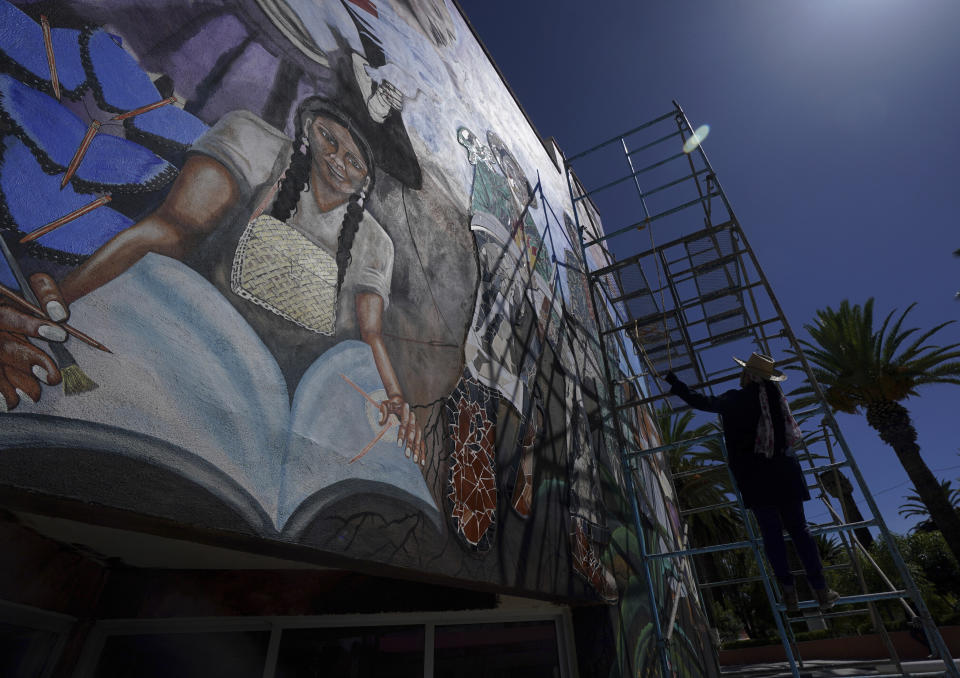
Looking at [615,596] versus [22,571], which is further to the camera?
[615,596]

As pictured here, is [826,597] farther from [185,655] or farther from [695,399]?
[185,655]

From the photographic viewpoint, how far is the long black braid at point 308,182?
2.96 m

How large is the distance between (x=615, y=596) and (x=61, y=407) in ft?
17.1

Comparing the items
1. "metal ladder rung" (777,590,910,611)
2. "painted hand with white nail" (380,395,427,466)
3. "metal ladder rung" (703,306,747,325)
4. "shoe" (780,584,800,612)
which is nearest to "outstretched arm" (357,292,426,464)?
"painted hand with white nail" (380,395,427,466)

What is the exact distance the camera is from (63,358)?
71.1 inches

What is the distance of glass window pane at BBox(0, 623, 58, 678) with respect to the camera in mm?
2418

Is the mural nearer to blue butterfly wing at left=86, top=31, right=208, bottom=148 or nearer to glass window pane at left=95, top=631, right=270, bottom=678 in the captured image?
blue butterfly wing at left=86, top=31, right=208, bottom=148

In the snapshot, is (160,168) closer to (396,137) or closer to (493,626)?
(396,137)

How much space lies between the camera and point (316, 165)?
3291mm

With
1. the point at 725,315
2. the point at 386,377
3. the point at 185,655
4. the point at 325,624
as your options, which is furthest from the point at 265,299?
the point at 725,315

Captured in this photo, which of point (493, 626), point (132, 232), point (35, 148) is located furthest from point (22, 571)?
point (493, 626)

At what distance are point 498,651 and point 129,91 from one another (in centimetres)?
473

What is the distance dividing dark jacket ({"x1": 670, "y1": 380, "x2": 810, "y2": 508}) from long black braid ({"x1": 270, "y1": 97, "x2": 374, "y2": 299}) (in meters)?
3.30

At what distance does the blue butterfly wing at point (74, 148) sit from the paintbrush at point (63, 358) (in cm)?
43
